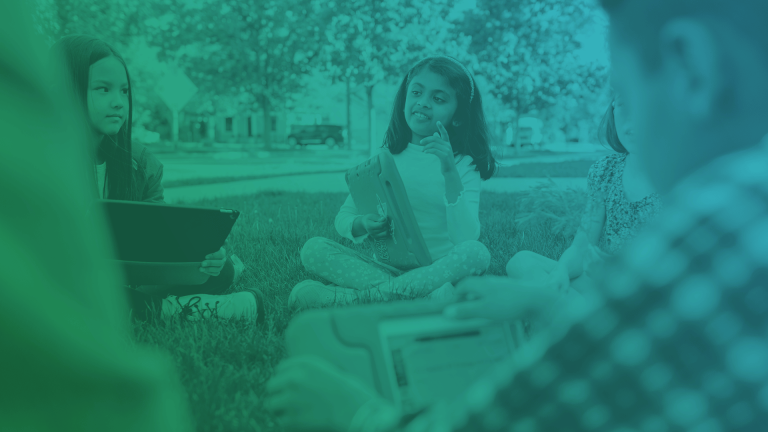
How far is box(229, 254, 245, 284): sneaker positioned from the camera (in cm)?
134

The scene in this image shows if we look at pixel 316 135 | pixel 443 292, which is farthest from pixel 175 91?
pixel 443 292

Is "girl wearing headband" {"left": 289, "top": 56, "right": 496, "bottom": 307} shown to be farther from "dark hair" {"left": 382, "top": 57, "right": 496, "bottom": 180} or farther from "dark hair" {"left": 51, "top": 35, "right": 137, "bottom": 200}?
"dark hair" {"left": 51, "top": 35, "right": 137, "bottom": 200}

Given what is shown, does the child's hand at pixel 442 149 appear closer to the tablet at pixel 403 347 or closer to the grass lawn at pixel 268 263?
the grass lawn at pixel 268 263

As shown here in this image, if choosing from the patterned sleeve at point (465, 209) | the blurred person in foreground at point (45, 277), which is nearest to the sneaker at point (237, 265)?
the patterned sleeve at point (465, 209)

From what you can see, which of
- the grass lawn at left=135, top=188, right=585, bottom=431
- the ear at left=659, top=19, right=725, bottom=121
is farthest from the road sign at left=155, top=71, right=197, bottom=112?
the ear at left=659, top=19, right=725, bottom=121

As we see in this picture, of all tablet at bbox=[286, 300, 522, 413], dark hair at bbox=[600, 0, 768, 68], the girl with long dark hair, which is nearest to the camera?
dark hair at bbox=[600, 0, 768, 68]

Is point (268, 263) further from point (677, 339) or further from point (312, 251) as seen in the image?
point (677, 339)

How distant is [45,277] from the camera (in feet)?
1.51

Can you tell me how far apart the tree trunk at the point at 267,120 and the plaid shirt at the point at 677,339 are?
1.01 m

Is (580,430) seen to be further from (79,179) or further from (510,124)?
(510,124)

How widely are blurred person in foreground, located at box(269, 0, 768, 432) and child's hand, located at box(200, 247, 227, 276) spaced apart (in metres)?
0.81

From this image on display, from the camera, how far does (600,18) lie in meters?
1.35

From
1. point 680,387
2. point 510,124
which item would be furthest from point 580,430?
point 510,124

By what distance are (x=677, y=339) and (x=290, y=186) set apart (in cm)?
109
